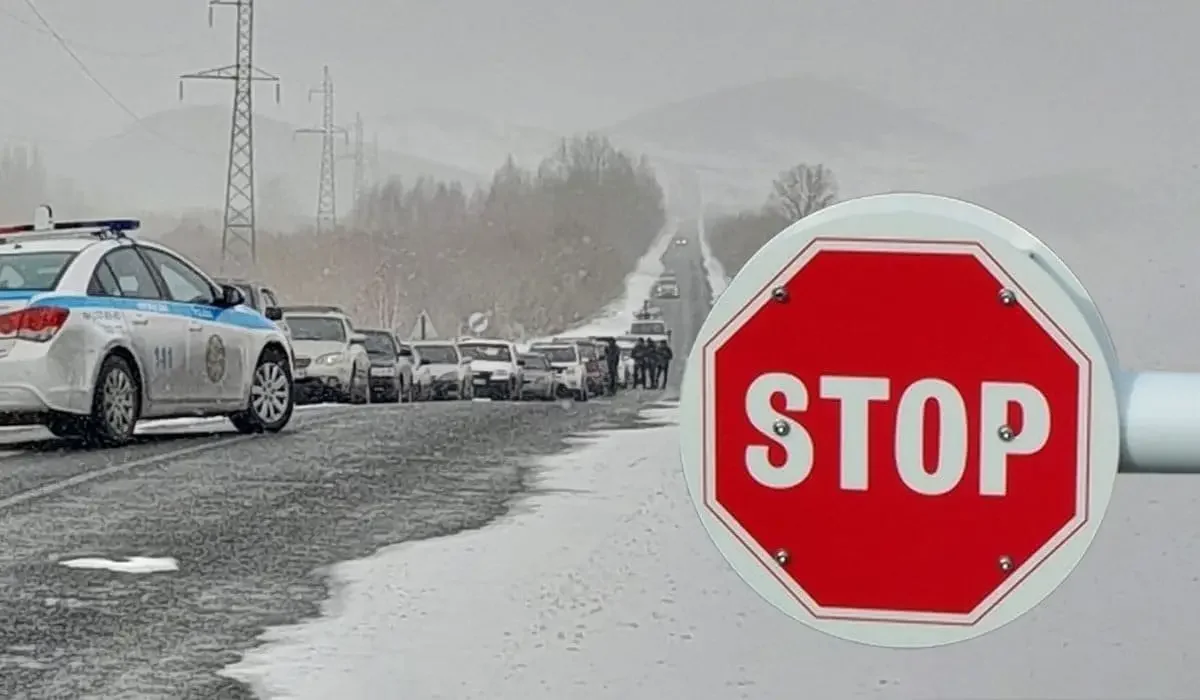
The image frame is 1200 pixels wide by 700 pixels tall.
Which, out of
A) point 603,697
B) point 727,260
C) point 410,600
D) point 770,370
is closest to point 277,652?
point 410,600

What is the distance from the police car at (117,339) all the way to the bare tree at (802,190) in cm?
111

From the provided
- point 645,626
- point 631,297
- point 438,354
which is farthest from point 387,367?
point 645,626

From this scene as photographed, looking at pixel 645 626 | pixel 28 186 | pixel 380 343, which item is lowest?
pixel 645 626

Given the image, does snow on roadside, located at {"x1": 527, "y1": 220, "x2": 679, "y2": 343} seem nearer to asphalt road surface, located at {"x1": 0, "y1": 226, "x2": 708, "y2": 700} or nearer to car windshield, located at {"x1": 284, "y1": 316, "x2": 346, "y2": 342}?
asphalt road surface, located at {"x1": 0, "y1": 226, "x2": 708, "y2": 700}

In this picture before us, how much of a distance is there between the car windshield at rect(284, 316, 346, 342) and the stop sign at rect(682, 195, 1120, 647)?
6.42ft

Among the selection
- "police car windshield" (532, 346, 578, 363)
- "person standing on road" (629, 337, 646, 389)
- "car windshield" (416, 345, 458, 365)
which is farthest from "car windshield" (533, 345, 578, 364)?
"person standing on road" (629, 337, 646, 389)

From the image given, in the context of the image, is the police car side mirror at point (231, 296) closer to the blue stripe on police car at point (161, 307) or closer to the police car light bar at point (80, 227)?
the blue stripe on police car at point (161, 307)

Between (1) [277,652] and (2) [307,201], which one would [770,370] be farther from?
(2) [307,201]

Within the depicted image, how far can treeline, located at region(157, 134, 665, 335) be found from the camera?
2.19 metres

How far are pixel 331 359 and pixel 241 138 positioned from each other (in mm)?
473

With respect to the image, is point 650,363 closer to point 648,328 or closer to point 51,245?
point 648,328

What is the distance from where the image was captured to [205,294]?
266 centimetres

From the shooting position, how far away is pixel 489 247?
2.33 meters

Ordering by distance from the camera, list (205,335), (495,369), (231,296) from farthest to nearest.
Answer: (495,369)
(205,335)
(231,296)
